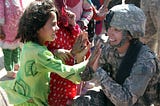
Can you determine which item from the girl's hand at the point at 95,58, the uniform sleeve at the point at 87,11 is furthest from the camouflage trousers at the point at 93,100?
the uniform sleeve at the point at 87,11

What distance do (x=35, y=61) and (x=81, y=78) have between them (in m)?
0.37

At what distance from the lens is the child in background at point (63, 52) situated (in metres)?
3.29

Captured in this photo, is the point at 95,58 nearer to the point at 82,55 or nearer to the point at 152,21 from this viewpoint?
the point at 82,55

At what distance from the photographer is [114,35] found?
2.89 meters

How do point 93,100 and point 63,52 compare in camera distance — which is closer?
point 93,100

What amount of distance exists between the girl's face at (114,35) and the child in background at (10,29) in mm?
2356

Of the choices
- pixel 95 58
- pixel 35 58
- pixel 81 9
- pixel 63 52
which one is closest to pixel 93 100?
pixel 95 58

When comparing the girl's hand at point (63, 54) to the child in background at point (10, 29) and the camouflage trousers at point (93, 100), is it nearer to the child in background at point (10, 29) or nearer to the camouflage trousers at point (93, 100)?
the camouflage trousers at point (93, 100)

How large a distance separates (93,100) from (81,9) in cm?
168

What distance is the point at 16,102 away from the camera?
305 centimetres

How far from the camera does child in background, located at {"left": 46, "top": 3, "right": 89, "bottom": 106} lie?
10.8ft

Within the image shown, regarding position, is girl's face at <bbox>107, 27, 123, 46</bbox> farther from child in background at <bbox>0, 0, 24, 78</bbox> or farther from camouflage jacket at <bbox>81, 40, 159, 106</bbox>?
child in background at <bbox>0, 0, 24, 78</bbox>

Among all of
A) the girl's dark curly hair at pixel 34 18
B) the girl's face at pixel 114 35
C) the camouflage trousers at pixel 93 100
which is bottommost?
the camouflage trousers at pixel 93 100

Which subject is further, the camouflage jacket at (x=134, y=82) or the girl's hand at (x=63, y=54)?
the girl's hand at (x=63, y=54)
